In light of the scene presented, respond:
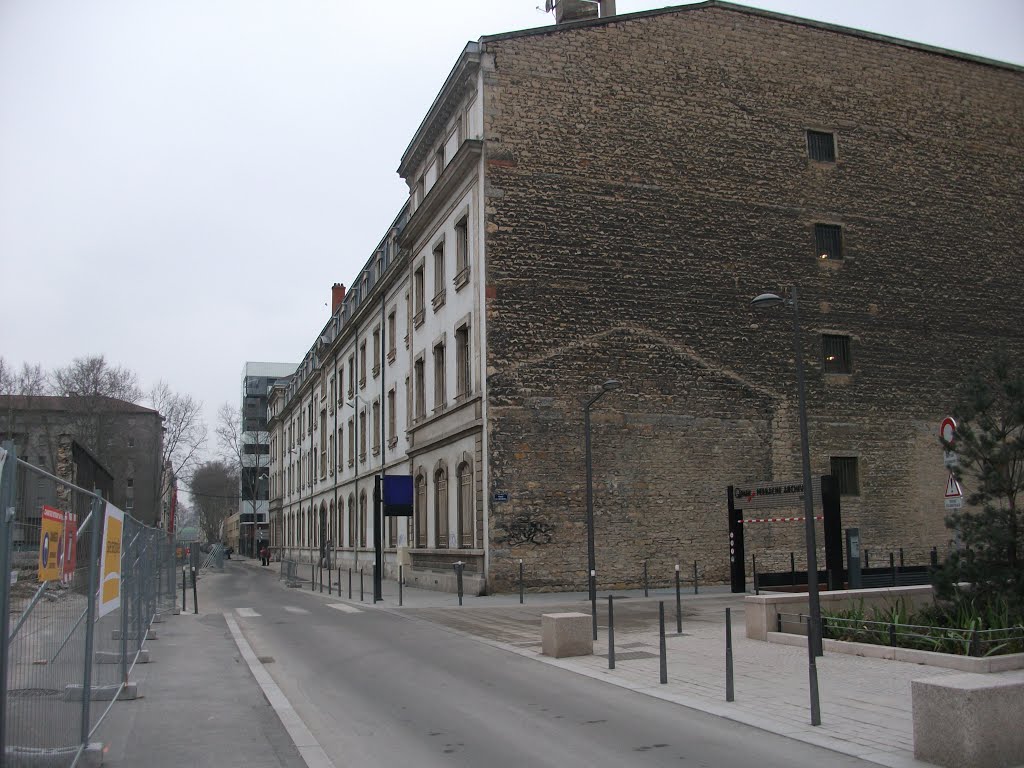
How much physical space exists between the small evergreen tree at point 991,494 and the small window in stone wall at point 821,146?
815 inches

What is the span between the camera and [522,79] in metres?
30.0

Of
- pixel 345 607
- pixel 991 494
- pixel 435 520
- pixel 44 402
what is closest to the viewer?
pixel 991 494

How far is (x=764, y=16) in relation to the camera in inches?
1315

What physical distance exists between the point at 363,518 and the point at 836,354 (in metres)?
26.1

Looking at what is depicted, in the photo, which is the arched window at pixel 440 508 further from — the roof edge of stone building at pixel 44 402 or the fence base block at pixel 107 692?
the roof edge of stone building at pixel 44 402

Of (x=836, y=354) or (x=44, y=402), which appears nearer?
(x=836, y=354)

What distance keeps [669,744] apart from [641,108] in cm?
2606

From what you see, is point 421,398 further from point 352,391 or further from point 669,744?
point 669,744

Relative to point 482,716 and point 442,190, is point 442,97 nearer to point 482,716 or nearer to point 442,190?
point 442,190

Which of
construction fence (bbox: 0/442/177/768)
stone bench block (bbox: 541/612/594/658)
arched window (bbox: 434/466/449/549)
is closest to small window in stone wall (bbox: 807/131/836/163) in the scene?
arched window (bbox: 434/466/449/549)

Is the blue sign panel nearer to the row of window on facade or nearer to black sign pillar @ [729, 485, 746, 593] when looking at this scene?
the row of window on facade

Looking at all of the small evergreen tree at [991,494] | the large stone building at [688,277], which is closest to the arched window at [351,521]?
the large stone building at [688,277]

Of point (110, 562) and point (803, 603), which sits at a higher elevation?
point (110, 562)

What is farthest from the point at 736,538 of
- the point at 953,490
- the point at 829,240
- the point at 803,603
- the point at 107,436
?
the point at 107,436
